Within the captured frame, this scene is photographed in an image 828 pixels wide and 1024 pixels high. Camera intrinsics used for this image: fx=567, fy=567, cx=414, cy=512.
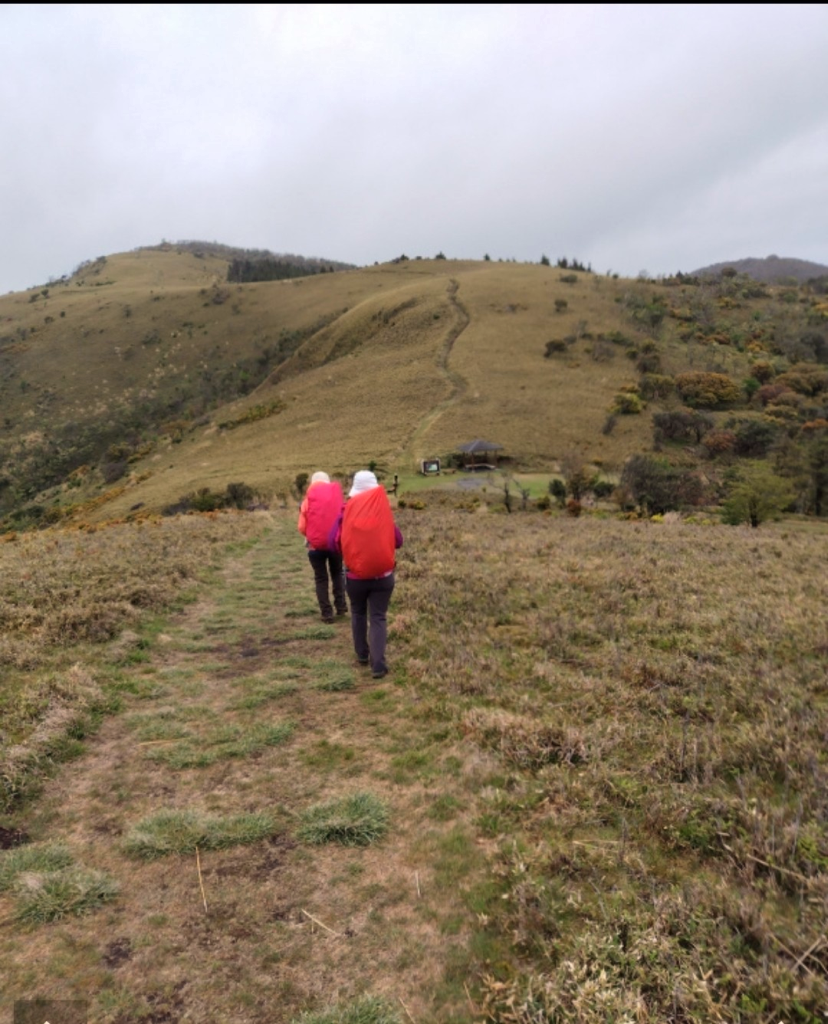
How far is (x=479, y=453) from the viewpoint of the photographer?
4338 cm

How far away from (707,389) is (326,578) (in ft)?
186

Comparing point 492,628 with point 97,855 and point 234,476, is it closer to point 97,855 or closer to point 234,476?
point 97,855

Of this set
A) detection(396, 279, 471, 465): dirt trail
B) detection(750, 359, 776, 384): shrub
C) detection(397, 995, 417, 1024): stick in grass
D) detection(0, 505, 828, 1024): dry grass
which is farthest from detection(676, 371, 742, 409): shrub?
detection(397, 995, 417, 1024): stick in grass

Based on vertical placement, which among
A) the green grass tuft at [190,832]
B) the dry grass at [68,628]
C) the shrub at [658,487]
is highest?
the dry grass at [68,628]

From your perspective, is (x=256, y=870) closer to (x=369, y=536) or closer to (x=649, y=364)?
(x=369, y=536)

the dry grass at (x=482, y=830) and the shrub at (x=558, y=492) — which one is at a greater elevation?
the dry grass at (x=482, y=830)

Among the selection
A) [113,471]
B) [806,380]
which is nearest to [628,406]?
[806,380]

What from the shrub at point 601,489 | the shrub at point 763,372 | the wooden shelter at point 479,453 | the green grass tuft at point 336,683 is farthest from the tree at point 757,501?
the shrub at point 763,372

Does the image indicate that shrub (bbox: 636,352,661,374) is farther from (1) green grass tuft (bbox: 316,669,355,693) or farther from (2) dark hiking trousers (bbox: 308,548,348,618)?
(1) green grass tuft (bbox: 316,669,355,693)

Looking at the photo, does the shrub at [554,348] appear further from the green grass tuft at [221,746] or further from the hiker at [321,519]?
the green grass tuft at [221,746]

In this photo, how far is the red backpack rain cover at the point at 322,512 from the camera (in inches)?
311

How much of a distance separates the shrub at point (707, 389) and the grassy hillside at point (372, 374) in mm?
318

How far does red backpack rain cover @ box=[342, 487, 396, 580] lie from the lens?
235 inches

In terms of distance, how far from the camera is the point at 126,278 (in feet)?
509
